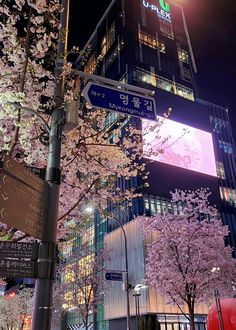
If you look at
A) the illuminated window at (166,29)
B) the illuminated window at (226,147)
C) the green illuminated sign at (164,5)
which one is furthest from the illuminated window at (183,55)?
the illuminated window at (226,147)

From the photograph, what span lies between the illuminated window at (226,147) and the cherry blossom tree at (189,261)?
54.5m

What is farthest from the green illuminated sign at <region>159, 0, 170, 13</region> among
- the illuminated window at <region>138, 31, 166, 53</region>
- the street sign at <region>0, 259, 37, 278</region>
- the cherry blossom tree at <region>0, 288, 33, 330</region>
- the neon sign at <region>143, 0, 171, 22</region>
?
the street sign at <region>0, 259, 37, 278</region>

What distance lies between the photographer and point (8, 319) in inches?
2087

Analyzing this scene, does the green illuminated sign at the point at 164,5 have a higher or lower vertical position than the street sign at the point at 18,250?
higher

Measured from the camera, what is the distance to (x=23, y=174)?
16.0 feet

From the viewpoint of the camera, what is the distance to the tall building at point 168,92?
177 feet

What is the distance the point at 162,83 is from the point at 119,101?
60933 mm

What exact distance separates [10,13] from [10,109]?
3.15 meters

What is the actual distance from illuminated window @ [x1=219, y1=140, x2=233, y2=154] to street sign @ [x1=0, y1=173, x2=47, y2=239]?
81225 millimetres

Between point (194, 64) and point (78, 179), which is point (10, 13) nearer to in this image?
point (78, 179)

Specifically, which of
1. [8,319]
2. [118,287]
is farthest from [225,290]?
[8,319]

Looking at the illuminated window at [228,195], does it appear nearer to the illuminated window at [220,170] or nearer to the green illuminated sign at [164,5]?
the illuminated window at [220,170]

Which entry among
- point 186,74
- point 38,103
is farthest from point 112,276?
point 186,74

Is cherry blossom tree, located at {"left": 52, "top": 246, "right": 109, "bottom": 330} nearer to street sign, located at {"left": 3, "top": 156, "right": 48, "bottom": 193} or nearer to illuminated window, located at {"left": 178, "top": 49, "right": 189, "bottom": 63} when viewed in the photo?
street sign, located at {"left": 3, "top": 156, "right": 48, "bottom": 193}
